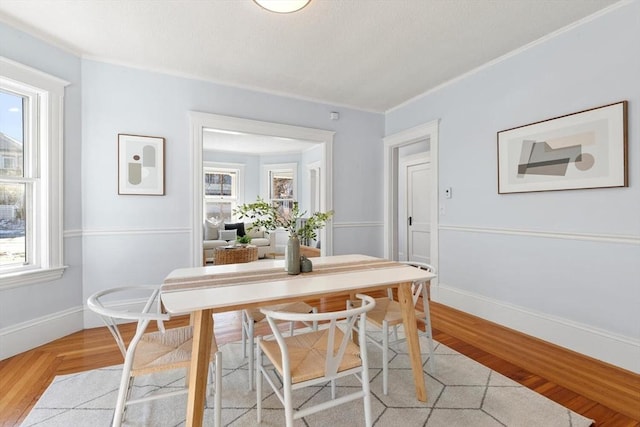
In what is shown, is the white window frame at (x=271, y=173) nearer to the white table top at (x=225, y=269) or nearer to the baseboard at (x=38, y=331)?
the baseboard at (x=38, y=331)

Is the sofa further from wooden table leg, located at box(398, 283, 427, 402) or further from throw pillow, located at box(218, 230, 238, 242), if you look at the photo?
wooden table leg, located at box(398, 283, 427, 402)

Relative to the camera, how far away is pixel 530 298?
8.97 ft

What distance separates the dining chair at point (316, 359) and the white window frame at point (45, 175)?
2.32 metres

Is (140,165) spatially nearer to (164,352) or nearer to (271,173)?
(164,352)

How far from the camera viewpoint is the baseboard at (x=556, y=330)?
7.04 ft

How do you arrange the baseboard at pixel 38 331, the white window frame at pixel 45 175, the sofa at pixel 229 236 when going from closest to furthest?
the baseboard at pixel 38 331 < the white window frame at pixel 45 175 < the sofa at pixel 229 236

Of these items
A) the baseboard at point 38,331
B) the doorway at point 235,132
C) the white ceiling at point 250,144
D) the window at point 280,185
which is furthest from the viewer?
the window at point 280,185

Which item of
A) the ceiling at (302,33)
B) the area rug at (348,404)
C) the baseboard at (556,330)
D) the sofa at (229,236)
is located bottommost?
the area rug at (348,404)

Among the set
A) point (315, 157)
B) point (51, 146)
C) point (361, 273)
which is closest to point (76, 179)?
point (51, 146)

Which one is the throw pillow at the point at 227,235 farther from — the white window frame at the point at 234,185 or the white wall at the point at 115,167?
the white wall at the point at 115,167

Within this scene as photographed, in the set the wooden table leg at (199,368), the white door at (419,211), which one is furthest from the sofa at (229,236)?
the wooden table leg at (199,368)

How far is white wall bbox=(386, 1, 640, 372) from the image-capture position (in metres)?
2.16

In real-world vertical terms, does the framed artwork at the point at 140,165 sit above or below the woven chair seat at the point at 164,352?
above

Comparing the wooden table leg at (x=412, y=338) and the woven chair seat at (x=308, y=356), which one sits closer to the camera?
the woven chair seat at (x=308, y=356)
